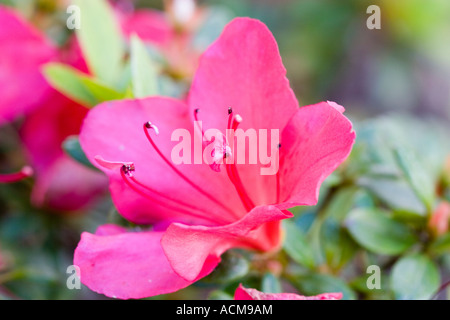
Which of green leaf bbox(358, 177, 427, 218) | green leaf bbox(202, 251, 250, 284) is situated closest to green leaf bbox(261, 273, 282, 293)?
green leaf bbox(202, 251, 250, 284)

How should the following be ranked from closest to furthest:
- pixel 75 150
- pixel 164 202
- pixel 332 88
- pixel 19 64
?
pixel 164 202, pixel 75 150, pixel 19 64, pixel 332 88

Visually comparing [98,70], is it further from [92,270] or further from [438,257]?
[438,257]

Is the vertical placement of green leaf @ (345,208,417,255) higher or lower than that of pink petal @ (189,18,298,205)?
lower

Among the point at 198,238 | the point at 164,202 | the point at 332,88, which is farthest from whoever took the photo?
the point at 332,88

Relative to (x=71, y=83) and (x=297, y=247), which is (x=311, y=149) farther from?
(x=71, y=83)

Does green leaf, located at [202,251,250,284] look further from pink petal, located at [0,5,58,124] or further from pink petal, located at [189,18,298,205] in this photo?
pink petal, located at [0,5,58,124]

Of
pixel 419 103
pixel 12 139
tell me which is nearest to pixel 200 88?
pixel 12 139

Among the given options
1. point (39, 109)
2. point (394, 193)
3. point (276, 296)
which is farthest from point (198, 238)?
point (39, 109)

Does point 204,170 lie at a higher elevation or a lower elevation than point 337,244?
higher
